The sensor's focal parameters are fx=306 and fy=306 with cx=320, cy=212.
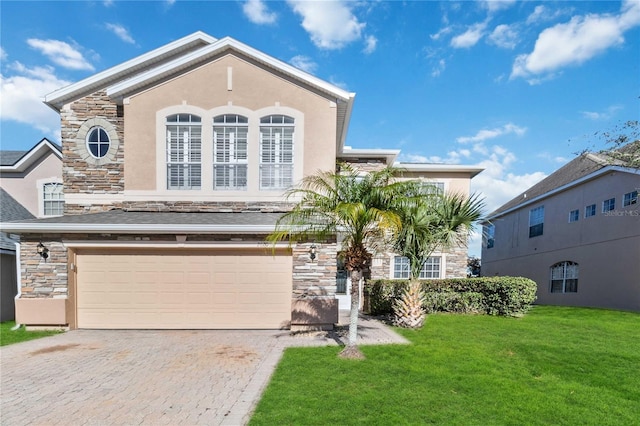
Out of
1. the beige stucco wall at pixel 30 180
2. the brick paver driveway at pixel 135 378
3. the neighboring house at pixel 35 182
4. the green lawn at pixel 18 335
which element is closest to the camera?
the brick paver driveway at pixel 135 378

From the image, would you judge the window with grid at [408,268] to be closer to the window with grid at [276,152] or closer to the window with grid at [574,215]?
the window with grid at [276,152]

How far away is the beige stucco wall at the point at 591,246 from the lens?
13484 mm

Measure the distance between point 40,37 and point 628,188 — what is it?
80.6ft

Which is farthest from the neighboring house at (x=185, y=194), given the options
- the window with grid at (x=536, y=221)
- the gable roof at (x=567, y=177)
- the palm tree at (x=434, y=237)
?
the window with grid at (x=536, y=221)

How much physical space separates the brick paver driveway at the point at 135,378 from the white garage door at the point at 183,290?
0.70 m

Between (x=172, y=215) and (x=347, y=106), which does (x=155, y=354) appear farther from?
(x=347, y=106)

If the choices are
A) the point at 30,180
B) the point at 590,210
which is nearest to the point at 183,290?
the point at 30,180

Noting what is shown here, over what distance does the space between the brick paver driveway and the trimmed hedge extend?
5273 mm

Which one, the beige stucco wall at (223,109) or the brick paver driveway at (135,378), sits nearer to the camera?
the brick paver driveway at (135,378)

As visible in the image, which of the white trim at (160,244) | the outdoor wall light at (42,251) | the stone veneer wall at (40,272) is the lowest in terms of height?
the stone veneer wall at (40,272)

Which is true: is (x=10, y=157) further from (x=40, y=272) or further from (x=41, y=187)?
(x=40, y=272)

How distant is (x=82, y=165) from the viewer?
1066 cm

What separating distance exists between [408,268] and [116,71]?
14.7m

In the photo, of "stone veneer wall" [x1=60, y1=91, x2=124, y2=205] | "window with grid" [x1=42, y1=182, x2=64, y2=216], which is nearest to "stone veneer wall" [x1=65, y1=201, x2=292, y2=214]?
"stone veneer wall" [x1=60, y1=91, x2=124, y2=205]
